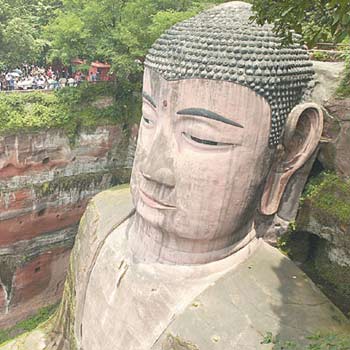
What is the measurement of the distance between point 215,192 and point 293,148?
3.28 ft

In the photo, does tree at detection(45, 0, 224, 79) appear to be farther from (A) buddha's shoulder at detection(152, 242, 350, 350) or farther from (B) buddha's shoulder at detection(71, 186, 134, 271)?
(A) buddha's shoulder at detection(152, 242, 350, 350)

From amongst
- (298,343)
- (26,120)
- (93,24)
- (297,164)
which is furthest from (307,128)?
(93,24)

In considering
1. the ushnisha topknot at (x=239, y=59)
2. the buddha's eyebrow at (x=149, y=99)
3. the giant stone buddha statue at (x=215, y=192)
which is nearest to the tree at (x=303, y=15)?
the ushnisha topknot at (x=239, y=59)

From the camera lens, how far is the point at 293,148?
474cm

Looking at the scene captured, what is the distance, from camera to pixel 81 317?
5504 millimetres

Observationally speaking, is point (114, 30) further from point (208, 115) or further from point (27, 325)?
point (208, 115)

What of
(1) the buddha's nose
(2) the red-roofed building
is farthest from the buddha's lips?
(2) the red-roofed building

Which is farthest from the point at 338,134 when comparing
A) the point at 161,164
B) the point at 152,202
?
the point at 152,202

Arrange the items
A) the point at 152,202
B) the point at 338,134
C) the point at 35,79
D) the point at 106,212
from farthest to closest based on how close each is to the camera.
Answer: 1. the point at 35,79
2. the point at 106,212
3. the point at 338,134
4. the point at 152,202

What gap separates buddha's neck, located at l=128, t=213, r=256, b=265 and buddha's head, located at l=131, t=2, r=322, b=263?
12mm

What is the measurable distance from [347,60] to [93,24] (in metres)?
9.56

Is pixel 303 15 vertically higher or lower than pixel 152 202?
higher

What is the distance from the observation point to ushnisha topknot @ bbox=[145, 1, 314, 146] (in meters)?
4.24

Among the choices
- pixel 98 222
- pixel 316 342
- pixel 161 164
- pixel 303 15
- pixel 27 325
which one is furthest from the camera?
pixel 27 325
